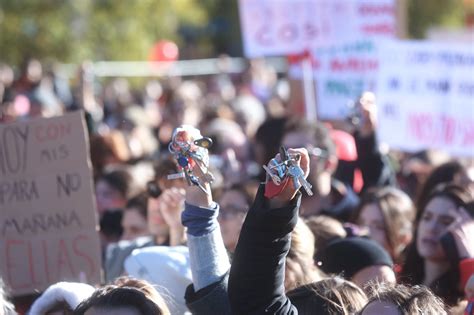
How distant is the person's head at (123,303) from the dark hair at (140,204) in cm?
250

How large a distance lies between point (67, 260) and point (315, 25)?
203 inches

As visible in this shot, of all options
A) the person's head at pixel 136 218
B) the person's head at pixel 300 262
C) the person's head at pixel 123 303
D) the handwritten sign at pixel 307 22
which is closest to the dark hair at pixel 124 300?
the person's head at pixel 123 303

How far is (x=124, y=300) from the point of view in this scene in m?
3.46

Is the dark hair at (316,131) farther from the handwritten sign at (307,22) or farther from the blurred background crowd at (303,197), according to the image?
the handwritten sign at (307,22)

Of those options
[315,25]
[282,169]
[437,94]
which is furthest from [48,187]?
[315,25]

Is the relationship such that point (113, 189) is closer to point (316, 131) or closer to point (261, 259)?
point (316, 131)

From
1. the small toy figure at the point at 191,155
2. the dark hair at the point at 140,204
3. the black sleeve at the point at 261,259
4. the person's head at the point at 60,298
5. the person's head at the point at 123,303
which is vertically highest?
the small toy figure at the point at 191,155

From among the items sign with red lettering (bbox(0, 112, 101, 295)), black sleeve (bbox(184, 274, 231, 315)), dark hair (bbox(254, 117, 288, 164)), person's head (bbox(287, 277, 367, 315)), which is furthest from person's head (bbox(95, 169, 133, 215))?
black sleeve (bbox(184, 274, 231, 315))

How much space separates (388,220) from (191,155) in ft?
9.07

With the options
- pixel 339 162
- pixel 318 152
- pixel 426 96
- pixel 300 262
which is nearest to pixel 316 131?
pixel 318 152

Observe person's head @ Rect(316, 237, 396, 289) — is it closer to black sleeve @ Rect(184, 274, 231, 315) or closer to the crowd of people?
the crowd of people

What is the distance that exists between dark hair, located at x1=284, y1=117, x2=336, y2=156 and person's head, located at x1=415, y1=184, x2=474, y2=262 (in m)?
0.93

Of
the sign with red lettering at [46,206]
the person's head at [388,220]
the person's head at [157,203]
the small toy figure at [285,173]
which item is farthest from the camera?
the person's head at [388,220]

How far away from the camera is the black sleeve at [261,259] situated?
9.86 feet
